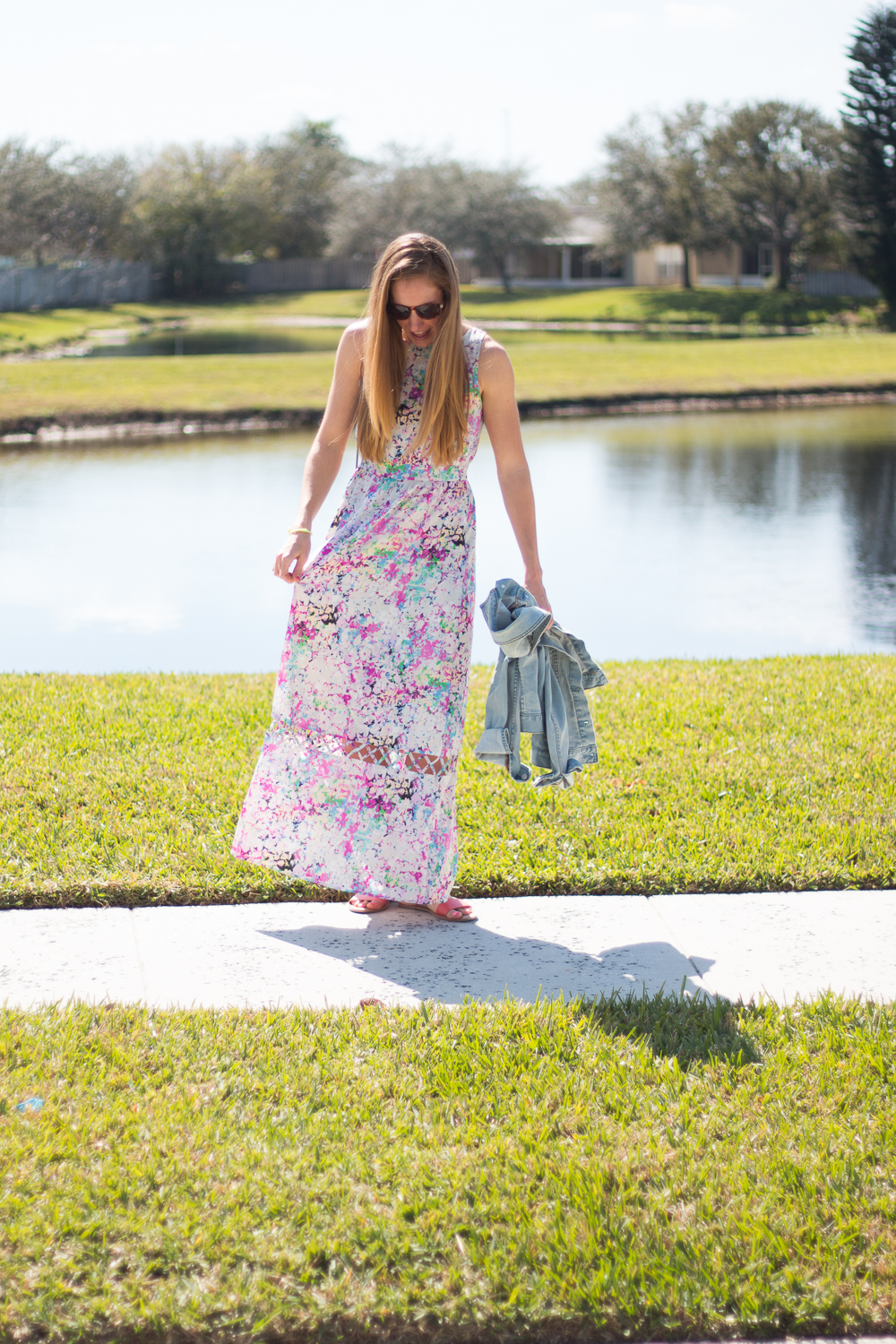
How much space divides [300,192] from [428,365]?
236 ft

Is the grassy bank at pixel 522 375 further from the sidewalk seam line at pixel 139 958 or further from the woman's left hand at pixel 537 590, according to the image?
the woman's left hand at pixel 537 590

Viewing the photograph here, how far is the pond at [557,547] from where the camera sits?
9.14 metres

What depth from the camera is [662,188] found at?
182ft

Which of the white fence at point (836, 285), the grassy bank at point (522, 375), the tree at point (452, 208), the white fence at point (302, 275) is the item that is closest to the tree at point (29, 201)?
the white fence at point (302, 275)

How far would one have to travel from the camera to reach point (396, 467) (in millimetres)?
3926

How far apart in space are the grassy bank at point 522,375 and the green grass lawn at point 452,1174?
20560mm

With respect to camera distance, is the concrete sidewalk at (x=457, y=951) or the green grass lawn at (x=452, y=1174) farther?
the concrete sidewalk at (x=457, y=951)

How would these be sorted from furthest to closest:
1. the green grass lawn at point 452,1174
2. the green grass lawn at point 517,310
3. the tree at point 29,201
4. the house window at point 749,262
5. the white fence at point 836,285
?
the house window at point 749,262
the white fence at point 836,285
the tree at point 29,201
the green grass lawn at point 517,310
the green grass lawn at point 452,1174

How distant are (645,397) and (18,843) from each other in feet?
77.0

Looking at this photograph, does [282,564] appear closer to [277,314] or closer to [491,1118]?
[491,1118]

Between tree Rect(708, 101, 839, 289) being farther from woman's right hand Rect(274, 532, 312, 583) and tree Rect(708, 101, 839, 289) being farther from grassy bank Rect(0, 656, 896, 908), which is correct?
woman's right hand Rect(274, 532, 312, 583)

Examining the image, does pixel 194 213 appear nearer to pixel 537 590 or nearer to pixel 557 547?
pixel 557 547

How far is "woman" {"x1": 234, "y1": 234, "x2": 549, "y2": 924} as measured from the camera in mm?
3877

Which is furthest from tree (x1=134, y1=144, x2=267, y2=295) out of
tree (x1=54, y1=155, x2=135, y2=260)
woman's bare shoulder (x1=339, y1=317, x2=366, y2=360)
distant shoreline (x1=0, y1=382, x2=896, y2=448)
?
woman's bare shoulder (x1=339, y1=317, x2=366, y2=360)
